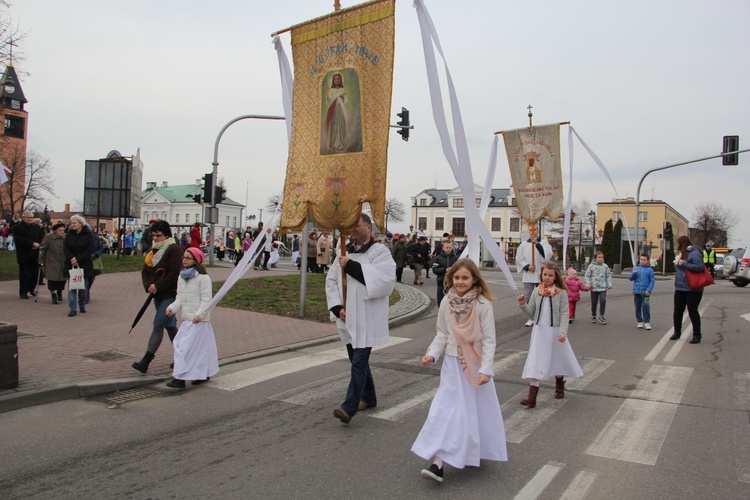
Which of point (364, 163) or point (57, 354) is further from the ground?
point (364, 163)

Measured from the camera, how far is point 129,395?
20.4 ft

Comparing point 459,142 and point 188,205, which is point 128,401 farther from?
point 188,205

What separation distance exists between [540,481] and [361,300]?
217cm

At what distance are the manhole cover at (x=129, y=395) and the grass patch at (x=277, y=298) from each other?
565 centimetres

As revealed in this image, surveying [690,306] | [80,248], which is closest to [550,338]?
[690,306]

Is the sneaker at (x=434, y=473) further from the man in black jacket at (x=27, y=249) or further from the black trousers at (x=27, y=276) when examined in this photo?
the black trousers at (x=27, y=276)

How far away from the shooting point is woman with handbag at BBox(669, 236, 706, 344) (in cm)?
990

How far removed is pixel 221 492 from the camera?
149 inches

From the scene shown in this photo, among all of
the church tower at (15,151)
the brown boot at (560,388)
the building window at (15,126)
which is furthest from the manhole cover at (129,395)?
the building window at (15,126)

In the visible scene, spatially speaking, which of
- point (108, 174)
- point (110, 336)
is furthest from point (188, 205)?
point (110, 336)

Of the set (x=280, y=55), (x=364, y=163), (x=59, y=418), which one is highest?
(x=280, y=55)

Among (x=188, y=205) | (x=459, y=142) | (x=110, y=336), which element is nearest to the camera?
(x=459, y=142)

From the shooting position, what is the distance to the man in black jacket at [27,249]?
12016mm

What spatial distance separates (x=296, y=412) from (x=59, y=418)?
2198mm
